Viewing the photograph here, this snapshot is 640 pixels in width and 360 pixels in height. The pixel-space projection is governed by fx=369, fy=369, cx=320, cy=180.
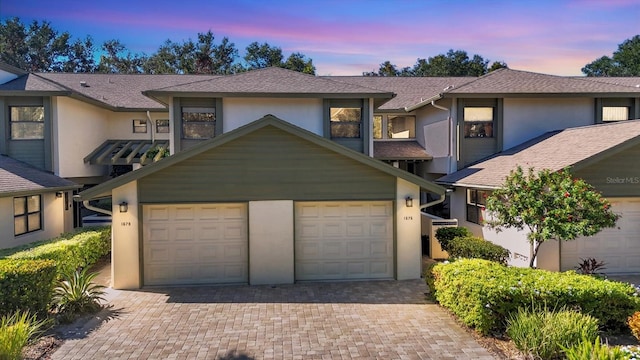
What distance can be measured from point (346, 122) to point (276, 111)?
2.87m

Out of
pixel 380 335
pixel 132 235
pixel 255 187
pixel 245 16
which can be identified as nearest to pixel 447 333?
pixel 380 335

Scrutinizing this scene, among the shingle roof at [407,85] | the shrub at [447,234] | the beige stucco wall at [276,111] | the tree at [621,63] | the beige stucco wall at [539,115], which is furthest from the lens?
the tree at [621,63]

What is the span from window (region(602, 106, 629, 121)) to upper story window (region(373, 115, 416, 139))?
27.5ft

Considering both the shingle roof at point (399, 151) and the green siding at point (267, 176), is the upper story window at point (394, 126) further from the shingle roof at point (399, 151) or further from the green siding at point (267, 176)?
the green siding at point (267, 176)

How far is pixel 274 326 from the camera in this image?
757 cm

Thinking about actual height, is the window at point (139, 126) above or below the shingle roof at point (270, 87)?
below

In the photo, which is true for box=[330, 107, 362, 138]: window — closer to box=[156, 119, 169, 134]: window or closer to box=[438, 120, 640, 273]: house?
box=[438, 120, 640, 273]: house

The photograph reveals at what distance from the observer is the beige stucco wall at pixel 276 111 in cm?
1459

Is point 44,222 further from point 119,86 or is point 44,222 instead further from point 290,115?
point 290,115

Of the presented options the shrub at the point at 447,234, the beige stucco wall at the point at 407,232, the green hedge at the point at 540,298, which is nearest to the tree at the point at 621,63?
the shrub at the point at 447,234

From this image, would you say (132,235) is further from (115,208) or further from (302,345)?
(302,345)

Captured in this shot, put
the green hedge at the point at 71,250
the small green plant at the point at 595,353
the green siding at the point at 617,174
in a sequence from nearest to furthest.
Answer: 1. the small green plant at the point at 595,353
2. the green hedge at the point at 71,250
3. the green siding at the point at 617,174

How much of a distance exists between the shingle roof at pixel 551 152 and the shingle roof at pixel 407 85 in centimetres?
562

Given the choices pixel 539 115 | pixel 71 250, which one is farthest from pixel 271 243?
pixel 539 115
